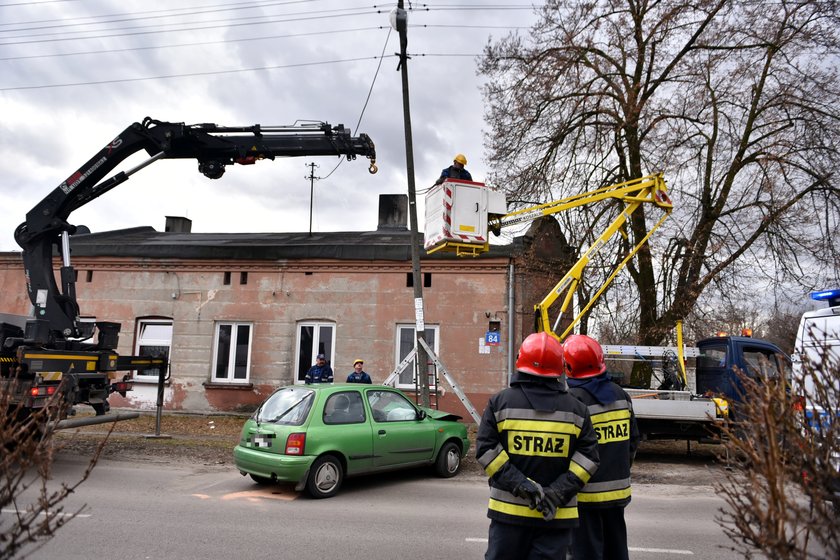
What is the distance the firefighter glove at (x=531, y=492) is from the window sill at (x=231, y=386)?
1408 centimetres

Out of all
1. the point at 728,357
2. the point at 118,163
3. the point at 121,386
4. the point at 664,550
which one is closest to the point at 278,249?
the point at 118,163

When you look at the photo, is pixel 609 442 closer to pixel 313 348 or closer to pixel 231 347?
pixel 313 348

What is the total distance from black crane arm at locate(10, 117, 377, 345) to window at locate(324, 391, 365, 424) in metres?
5.63

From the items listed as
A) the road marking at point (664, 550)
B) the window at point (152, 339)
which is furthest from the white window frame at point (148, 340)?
the road marking at point (664, 550)

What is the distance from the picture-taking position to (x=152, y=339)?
56.2 feet

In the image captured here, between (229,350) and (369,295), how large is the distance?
4295mm

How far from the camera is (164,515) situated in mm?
6602

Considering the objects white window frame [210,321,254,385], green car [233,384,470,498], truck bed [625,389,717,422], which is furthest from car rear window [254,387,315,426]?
white window frame [210,321,254,385]

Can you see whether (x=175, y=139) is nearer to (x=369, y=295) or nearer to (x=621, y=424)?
(x=369, y=295)

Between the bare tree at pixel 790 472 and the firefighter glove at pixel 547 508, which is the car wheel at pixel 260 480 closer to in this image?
the firefighter glove at pixel 547 508

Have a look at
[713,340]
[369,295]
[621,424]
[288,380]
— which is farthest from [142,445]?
[713,340]

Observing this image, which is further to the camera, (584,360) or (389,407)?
(389,407)

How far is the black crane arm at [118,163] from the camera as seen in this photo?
1070cm

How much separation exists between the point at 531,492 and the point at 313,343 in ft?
44.9
